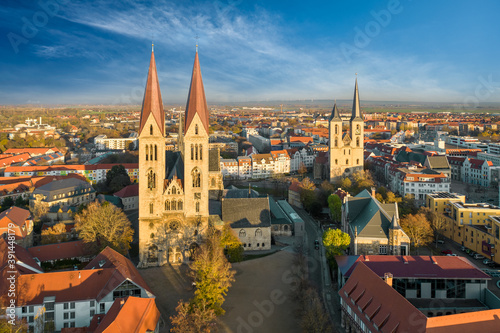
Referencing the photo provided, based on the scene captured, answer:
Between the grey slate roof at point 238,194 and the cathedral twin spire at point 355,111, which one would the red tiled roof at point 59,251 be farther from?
the cathedral twin spire at point 355,111

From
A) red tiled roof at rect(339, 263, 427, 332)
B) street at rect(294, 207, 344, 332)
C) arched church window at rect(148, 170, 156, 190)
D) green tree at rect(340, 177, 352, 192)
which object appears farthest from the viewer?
green tree at rect(340, 177, 352, 192)

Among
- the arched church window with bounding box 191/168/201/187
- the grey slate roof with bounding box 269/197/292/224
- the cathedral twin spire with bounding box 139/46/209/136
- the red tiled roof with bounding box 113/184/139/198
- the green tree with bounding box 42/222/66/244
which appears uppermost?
the cathedral twin spire with bounding box 139/46/209/136

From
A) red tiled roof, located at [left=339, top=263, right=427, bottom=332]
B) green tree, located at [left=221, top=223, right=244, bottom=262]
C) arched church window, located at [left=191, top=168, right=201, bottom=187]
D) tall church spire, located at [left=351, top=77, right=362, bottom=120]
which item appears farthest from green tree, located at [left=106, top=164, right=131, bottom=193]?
red tiled roof, located at [left=339, top=263, right=427, bottom=332]

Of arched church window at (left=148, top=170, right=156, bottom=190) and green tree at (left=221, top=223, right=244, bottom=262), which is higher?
arched church window at (left=148, top=170, right=156, bottom=190)

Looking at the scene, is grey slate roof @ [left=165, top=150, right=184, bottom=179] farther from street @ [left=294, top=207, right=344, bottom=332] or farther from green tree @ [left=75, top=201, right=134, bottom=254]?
street @ [left=294, top=207, right=344, bottom=332]

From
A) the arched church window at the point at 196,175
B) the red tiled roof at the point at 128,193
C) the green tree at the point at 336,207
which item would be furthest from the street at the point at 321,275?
the red tiled roof at the point at 128,193

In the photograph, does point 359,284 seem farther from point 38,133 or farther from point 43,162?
point 38,133
